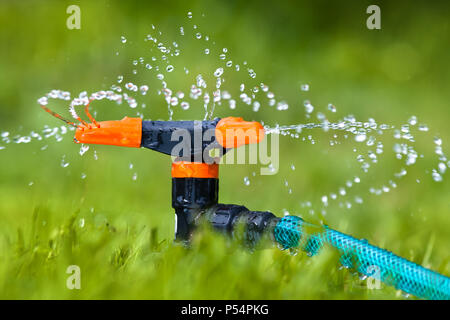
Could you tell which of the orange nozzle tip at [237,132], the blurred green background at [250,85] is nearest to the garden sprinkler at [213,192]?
the orange nozzle tip at [237,132]

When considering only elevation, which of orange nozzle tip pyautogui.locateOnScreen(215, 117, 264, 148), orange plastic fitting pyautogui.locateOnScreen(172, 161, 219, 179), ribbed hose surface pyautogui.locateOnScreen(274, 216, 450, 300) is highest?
orange nozzle tip pyautogui.locateOnScreen(215, 117, 264, 148)

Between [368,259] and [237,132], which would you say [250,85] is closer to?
[237,132]

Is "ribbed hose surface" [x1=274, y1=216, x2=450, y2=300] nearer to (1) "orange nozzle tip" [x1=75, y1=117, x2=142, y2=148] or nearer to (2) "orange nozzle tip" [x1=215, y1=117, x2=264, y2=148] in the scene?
(2) "orange nozzle tip" [x1=215, y1=117, x2=264, y2=148]

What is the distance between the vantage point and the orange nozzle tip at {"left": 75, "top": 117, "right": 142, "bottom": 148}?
1.07 m

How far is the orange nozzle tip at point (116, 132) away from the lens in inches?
42.3

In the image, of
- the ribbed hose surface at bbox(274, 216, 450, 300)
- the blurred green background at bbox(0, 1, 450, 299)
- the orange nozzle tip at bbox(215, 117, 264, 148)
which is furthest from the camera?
the blurred green background at bbox(0, 1, 450, 299)

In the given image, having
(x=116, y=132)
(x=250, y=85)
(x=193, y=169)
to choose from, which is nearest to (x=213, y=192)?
(x=193, y=169)

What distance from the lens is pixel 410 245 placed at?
54.1 inches

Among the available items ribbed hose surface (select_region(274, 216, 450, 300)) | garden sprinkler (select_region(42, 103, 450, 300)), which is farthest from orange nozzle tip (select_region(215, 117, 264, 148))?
ribbed hose surface (select_region(274, 216, 450, 300))

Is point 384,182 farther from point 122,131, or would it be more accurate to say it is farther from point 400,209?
point 122,131

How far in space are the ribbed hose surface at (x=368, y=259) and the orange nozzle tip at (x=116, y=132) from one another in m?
0.33
